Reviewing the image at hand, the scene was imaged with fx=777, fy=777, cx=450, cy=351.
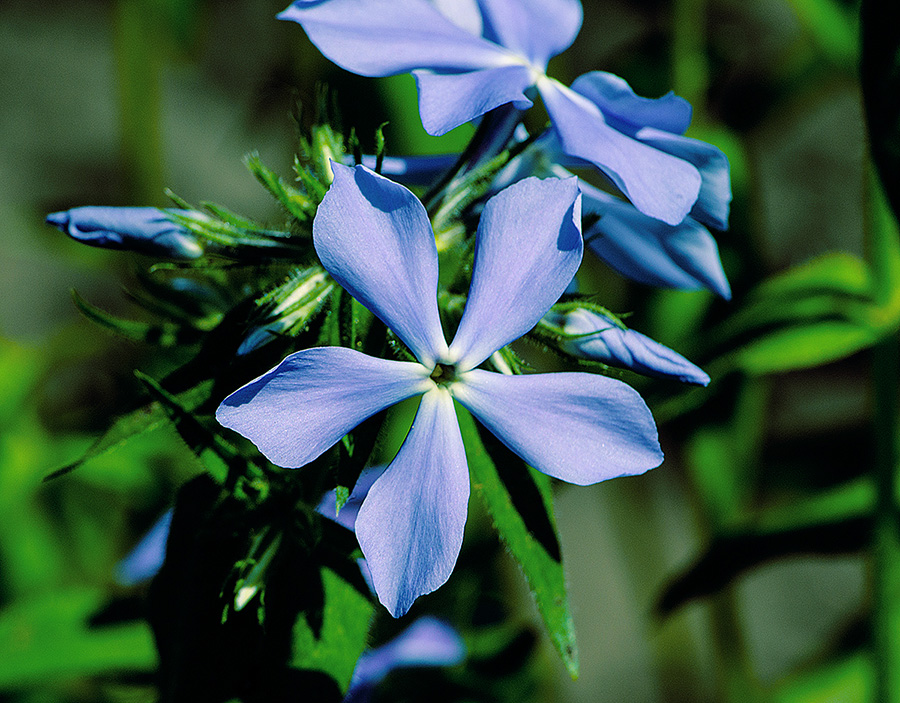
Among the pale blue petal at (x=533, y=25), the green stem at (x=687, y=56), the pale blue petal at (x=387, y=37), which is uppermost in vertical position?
the pale blue petal at (x=387, y=37)

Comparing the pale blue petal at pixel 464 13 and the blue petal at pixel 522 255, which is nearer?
the blue petal at pixel 522 255

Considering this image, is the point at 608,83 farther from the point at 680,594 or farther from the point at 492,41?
the point at 680,594

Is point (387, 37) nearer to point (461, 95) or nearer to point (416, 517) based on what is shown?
point (461, 95)

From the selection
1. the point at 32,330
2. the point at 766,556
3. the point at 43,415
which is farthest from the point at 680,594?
the point at 32,330

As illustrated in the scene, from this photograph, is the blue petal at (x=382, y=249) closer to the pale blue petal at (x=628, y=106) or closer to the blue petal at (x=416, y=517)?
the blue petal at (x=416, y=517)

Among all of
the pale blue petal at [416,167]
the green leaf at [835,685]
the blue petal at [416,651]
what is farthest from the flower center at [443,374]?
the green leaf at [835,685]

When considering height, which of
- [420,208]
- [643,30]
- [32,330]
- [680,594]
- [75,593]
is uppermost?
[420,208]

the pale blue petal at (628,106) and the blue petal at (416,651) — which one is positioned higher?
the pale blue petal at (628,106)
